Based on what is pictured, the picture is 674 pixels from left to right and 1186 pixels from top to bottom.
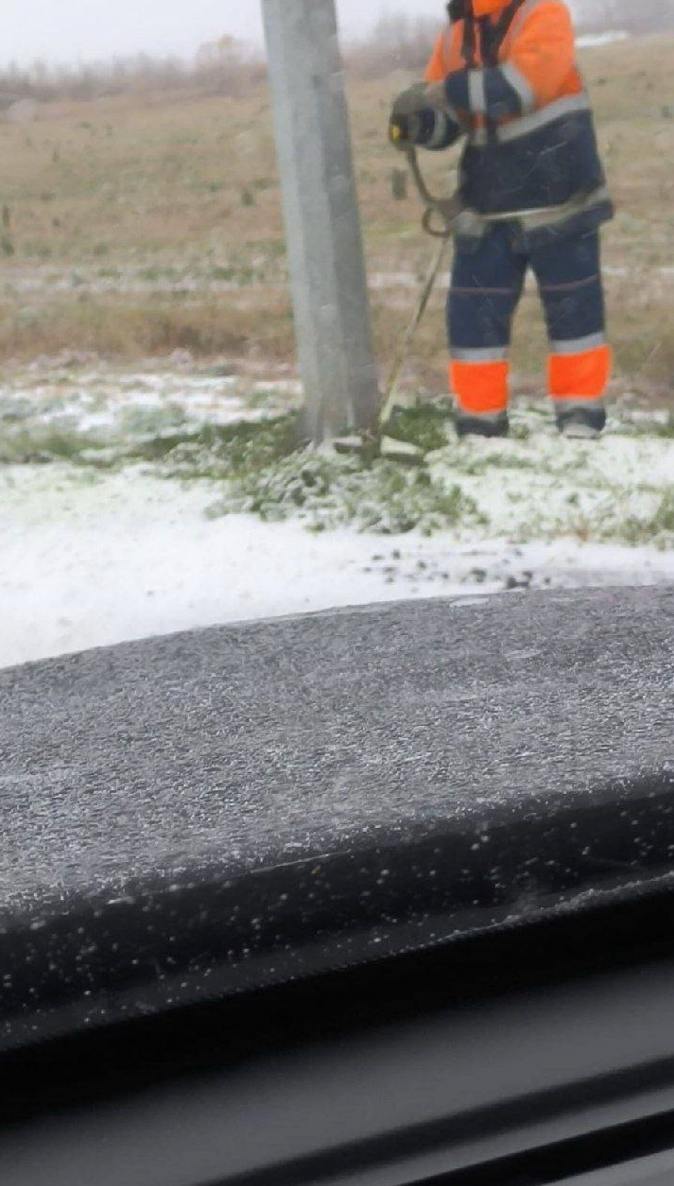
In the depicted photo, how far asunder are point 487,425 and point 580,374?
14 cm

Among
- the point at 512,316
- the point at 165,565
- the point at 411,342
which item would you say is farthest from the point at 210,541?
the point at 512,316

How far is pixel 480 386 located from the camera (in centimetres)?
172

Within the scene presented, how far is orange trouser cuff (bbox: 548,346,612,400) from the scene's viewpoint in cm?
171

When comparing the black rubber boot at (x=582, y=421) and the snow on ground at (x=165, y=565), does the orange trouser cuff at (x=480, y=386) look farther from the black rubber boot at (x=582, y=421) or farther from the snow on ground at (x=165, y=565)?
the snow on ground at (x=165, y=565)

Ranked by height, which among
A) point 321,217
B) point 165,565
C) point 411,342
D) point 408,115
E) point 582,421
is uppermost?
point 408,115

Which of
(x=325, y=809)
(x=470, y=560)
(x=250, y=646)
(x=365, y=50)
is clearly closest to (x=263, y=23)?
(x=365, y=50)

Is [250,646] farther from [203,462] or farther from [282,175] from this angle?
[282,175]

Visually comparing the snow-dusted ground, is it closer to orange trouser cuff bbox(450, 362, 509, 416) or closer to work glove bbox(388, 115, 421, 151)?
orange trouser cuff bbox(450, 362, 509, 416)

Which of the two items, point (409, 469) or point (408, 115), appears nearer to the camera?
point (408, 115)

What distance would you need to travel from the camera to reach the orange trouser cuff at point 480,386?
1.71m

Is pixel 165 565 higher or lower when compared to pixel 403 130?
lower

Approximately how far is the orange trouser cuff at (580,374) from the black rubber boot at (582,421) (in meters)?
0.02

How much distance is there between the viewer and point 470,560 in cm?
168

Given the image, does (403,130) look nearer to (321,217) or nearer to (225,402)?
(321,217)
